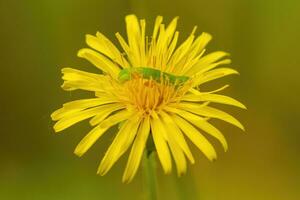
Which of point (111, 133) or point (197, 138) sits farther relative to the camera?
point (111, 133)

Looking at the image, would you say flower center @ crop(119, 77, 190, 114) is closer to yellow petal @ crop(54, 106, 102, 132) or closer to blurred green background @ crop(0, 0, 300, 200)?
yellow petal @ crop(54, 106, 102, 132)

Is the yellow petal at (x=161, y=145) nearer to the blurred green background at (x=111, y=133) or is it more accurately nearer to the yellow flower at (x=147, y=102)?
the yellow flower at (x=147, y=102)

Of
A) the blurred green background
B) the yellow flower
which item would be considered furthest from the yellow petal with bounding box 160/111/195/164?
the blurred green background

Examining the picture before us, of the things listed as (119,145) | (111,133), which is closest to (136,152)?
(119,145)

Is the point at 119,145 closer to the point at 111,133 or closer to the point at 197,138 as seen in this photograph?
Result: the point at 197,138

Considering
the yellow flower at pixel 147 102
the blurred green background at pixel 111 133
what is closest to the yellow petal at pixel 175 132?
the yellow flower at pixel 147 102

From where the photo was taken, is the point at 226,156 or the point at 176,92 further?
the point at 226,156
